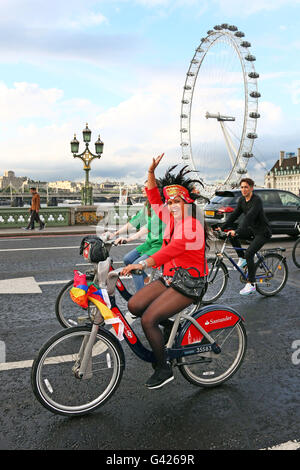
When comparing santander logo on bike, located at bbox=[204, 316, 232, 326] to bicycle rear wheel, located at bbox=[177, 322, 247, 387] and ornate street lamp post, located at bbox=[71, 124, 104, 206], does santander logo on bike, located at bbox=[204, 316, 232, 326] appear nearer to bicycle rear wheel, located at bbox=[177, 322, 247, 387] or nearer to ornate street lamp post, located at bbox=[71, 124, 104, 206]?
bicycle rear wheel, located at bbox=[177, 322, 247, 387]

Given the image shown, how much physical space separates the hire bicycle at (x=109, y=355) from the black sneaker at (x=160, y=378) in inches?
3.5

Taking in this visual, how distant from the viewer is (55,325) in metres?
4.93

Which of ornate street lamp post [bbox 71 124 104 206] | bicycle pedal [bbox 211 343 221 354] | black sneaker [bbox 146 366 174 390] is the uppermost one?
ornate street lamp post [bbox 71 124 104 206]

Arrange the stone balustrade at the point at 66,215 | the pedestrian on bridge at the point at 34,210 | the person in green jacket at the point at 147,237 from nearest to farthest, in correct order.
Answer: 1. the person in green jacket at the point at 147,237
2. the pedestrian on bridge at the point at 34,210
3. the stone balustrade at the point at 66,215

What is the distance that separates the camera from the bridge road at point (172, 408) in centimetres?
267

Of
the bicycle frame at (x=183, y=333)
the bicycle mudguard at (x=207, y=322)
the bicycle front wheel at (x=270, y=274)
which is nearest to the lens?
the bicycle frame at (x=183, y=333)

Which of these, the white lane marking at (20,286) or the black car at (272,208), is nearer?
the white lane marking at (20,286)

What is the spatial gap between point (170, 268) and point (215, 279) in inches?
118

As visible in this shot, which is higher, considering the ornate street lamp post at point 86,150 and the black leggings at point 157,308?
the ornate street lamp post at point 86,150

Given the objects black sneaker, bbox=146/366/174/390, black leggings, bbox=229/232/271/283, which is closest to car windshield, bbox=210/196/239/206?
black leggings, bbox=229/232/271/283

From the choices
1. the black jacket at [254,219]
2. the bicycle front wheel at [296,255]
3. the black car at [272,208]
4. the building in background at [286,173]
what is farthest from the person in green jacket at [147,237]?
the building in background at [286,173]

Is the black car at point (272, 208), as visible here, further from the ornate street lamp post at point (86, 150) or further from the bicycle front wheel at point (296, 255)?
the ornate street lamp post at point (86, 150)

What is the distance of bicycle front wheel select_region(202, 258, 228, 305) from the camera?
20.0 feet
